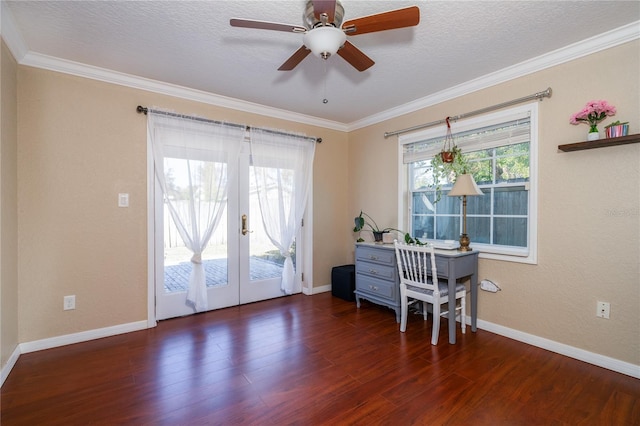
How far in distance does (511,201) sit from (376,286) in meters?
1.61

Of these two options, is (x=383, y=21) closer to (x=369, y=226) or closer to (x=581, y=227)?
(x=581, y=227)

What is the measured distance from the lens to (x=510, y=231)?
9.24ft

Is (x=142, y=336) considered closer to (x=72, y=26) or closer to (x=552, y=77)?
(x=72, y=26)

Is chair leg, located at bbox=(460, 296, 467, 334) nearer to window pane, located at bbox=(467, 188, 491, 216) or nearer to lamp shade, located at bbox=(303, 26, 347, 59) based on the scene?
window pane, located at bbox=(467, 188, 491, 216)

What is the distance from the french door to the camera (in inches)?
123

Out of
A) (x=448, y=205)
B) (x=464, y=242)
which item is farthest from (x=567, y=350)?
(x=448, y=205)

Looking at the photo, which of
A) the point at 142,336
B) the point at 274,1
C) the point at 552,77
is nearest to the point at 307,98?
the point at 274,1

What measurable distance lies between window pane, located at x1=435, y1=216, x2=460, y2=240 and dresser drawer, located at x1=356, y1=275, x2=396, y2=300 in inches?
33.3

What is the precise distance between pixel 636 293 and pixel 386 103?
2828mm

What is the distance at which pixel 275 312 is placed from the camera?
3420 millimetres

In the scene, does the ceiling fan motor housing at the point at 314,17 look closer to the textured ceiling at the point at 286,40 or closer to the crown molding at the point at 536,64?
the textured ceiling at the point at 286,40

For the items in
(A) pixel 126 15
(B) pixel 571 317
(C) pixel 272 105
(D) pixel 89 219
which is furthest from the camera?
(C) pixel 272 105

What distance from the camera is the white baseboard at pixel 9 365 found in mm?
2000

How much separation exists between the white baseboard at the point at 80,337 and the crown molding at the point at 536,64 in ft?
12.5
